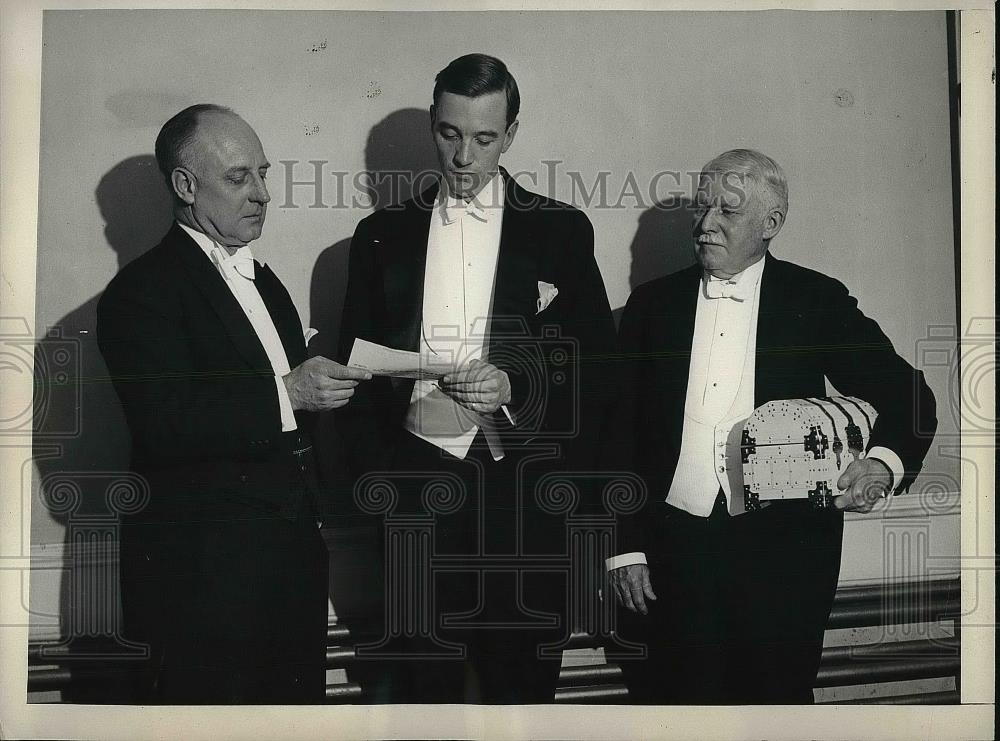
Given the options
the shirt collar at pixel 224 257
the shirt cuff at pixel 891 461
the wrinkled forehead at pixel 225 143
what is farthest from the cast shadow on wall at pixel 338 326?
the shirt cuff at pixel 891 461

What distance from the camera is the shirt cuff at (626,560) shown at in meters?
2.89

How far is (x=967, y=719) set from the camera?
2.95m

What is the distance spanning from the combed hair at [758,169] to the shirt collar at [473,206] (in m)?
0.63

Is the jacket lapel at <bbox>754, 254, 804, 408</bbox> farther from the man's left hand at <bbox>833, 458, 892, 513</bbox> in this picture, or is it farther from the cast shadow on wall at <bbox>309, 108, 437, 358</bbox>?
the cast shadow on wall at <bbox>309, 108, 437, 358</bbox>

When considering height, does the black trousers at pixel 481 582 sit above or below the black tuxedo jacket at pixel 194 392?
below

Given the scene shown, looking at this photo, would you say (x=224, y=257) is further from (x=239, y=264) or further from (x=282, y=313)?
(x=282, y=313)

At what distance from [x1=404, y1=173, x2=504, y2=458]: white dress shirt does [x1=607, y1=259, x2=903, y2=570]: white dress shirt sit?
61cm

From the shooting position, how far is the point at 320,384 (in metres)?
2.83

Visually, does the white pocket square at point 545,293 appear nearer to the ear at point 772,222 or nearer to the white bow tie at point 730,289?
the white bow tie at point 730,289

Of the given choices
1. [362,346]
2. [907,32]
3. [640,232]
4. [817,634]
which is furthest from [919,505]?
[362,346]

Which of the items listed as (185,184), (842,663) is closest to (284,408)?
(185,184)

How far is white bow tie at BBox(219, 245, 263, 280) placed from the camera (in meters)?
2.83

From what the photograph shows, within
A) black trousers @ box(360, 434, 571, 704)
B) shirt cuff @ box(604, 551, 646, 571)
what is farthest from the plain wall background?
shirt cuff @ box(604, 551, 646, 571)

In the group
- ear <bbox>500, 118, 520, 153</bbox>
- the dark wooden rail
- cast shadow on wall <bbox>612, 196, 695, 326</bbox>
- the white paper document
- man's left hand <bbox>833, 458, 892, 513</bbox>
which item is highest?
ear <bbox>500, 118, 520, 153</bbox>
